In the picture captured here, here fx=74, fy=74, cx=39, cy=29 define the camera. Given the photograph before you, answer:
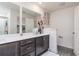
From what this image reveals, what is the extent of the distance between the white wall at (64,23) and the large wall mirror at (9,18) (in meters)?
2.58

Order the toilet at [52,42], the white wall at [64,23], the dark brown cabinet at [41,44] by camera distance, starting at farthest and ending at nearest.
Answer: the white wall at [64,23]
the toilet at [52,42]
the dark brown cabinet at [41,44]

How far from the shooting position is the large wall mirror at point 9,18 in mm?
1959

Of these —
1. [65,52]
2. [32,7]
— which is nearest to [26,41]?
A: [32,7]

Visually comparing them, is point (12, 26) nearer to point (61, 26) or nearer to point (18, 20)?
point (18, 20)

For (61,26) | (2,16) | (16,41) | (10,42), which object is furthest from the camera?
(61,26)

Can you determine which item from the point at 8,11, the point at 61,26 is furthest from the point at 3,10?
the point at 61,26

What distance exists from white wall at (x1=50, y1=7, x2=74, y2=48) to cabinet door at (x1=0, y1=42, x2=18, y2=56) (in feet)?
9.62

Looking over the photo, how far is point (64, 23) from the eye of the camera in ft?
13.3

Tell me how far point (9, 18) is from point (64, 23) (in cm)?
293

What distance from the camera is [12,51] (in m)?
1.67

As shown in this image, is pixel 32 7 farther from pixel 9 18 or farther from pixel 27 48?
pixel 27 48

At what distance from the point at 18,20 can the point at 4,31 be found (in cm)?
61

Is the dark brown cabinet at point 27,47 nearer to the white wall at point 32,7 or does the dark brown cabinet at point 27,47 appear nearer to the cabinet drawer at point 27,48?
the cabinet drawer at point 27,48

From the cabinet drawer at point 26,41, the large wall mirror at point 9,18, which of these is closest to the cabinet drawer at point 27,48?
the cabinet drawer at point 26,41
